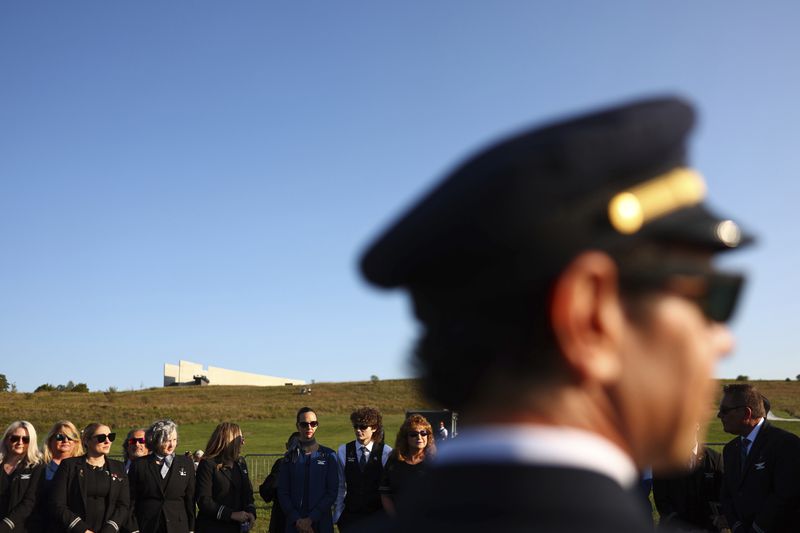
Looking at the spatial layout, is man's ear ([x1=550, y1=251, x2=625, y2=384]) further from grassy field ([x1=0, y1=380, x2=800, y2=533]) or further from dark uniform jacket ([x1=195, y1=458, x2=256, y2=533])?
grassy field ([x1=0, y1=380, x2=800, y2=533])

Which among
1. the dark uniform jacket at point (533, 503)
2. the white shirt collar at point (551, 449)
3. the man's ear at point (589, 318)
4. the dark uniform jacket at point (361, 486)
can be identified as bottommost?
the dark uniform jacket at point (361, 486)

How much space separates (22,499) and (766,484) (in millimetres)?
8482

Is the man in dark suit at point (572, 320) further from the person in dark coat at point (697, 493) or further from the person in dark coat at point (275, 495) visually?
the person in dark coat at point (275, 495)

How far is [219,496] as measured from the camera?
952cm

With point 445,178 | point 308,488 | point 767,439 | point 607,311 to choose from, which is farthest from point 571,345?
point 308,488

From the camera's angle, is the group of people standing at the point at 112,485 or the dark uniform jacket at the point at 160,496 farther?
the dark uniform jacket at the point at 160,496

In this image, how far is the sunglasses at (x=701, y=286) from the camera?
1.19 m

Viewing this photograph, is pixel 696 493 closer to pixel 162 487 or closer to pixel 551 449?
pixel 162 487

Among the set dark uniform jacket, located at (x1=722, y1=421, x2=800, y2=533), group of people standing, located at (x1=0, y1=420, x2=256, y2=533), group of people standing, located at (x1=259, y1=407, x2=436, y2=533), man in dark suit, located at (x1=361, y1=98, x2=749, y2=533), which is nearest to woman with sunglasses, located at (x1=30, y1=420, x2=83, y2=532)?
group of people standing, located at (x1=0, y1=420, x2=256, y2=533)

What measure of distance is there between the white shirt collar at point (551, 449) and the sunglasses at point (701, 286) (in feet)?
0.85

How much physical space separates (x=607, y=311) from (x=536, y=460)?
0.26 metres

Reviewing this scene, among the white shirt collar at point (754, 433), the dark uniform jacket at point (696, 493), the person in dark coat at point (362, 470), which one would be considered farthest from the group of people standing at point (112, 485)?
the white shirt collar at point (754, 433)

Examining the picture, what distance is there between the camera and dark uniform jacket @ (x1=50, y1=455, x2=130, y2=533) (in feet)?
27.9

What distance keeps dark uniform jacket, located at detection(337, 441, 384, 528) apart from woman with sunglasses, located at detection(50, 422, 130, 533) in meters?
2.79
